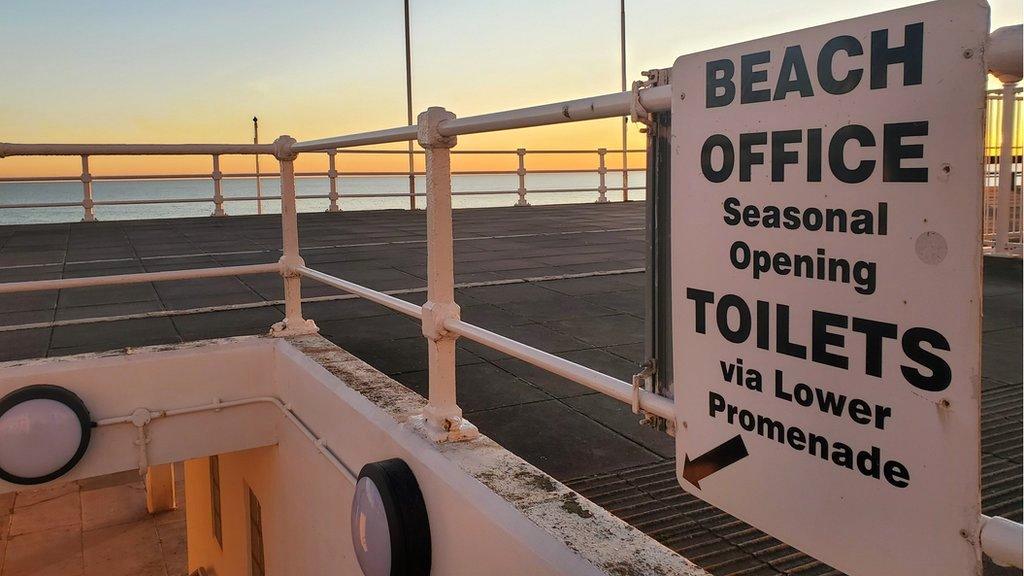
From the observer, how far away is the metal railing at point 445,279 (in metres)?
1.56

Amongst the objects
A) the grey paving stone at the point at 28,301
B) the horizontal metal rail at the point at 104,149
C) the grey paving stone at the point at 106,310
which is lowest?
the grey paving stone at the point at 106,310

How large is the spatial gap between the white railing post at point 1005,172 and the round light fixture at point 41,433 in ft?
22.9

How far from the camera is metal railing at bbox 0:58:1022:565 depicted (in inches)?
61.6

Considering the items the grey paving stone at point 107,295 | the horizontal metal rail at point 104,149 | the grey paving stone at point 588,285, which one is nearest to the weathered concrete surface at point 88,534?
the grey paving stone at point 107,295

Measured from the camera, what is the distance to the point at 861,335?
1.17 meters

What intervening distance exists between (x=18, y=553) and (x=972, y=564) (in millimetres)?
14896

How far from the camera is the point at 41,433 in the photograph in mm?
3713

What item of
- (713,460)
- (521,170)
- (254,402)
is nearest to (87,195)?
(521,170)

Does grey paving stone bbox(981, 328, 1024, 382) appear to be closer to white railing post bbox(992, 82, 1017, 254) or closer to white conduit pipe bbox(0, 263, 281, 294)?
white railing post bbox(992, 82, 1017, 254)

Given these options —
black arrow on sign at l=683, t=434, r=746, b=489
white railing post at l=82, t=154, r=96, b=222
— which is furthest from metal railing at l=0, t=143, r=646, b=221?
black arrow on sign at l=683, t=434, r=746, b=489

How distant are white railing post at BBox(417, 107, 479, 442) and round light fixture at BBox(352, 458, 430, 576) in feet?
0.59

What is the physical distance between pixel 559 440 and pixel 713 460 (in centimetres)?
142

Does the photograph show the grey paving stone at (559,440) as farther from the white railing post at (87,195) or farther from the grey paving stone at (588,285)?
the white railing post at (87,195)

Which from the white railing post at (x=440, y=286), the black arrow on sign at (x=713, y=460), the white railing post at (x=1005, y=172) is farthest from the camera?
the white railing post at (x=1005, y=172)
